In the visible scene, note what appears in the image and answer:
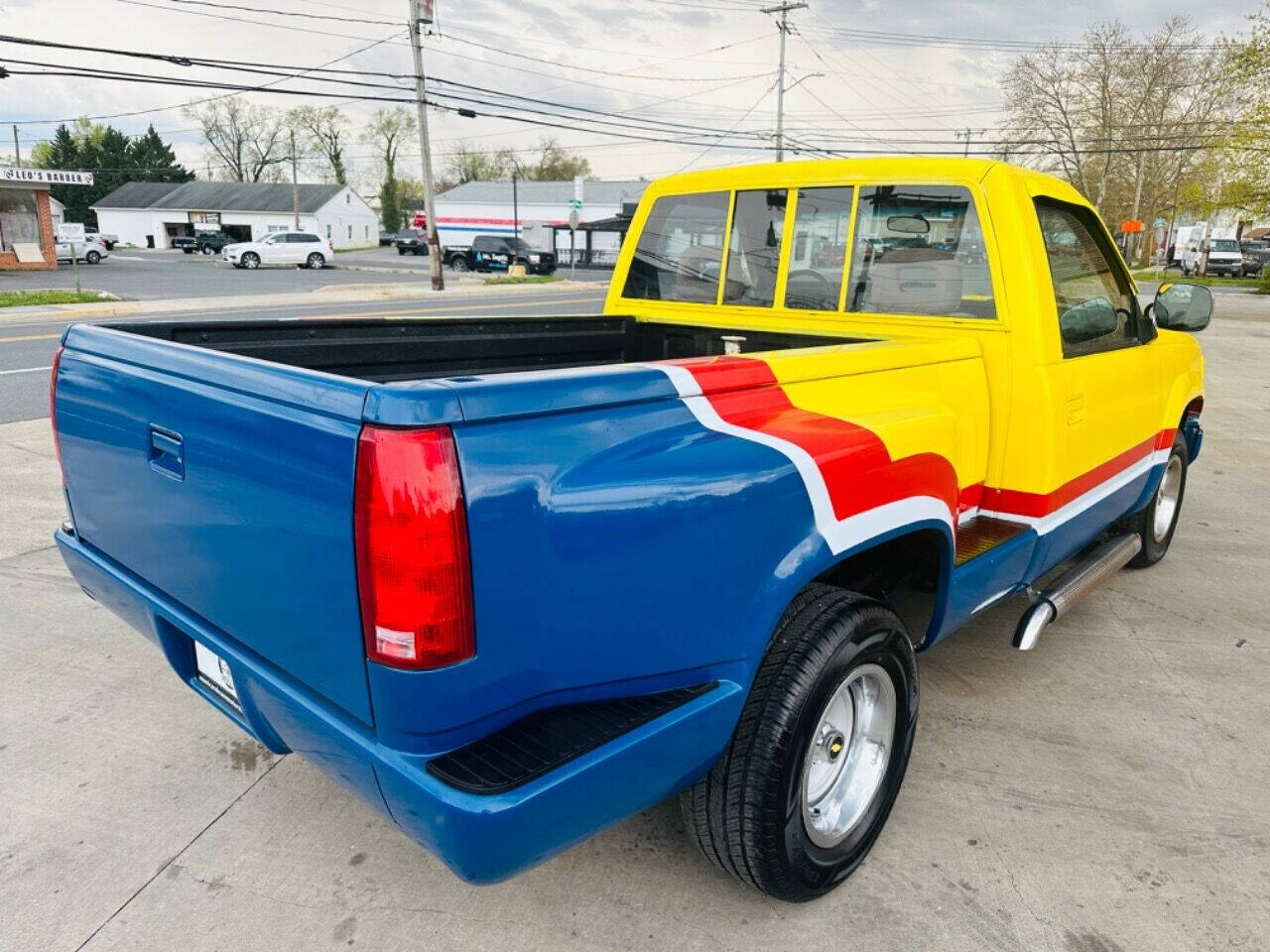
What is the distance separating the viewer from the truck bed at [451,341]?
3.16 metres

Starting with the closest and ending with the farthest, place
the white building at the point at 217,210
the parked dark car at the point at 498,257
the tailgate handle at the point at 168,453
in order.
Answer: the tailgate handle at the point at 168,453 → the parked dark car at the point at 498,257 → the white building at the point at 217,210

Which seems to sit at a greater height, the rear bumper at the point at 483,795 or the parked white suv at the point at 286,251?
the parked white suv at the point at 286,251

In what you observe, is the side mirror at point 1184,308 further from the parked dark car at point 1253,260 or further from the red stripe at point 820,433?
the parked dark car at point 1253,260

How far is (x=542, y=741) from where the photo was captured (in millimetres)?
1787

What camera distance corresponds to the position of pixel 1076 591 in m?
3.49

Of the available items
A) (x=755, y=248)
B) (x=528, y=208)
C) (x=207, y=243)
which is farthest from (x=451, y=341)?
(x=528, y=208)

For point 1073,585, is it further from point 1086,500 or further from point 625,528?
point 625,528

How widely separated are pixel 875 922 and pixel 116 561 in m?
2.32

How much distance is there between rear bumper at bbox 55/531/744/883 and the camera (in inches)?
65.3

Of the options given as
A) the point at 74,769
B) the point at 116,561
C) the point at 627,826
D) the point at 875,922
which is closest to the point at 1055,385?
the point at 875,922

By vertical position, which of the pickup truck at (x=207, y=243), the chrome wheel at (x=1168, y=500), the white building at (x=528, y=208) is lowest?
the chrome wheel at (x=1168, y=500)

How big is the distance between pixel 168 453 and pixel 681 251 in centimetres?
270

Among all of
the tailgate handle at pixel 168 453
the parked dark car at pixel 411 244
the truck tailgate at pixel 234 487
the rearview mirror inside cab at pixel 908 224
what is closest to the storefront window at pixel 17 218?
the parked dark car at pixel 411 244

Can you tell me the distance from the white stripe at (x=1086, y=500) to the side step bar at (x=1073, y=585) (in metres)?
0.26
